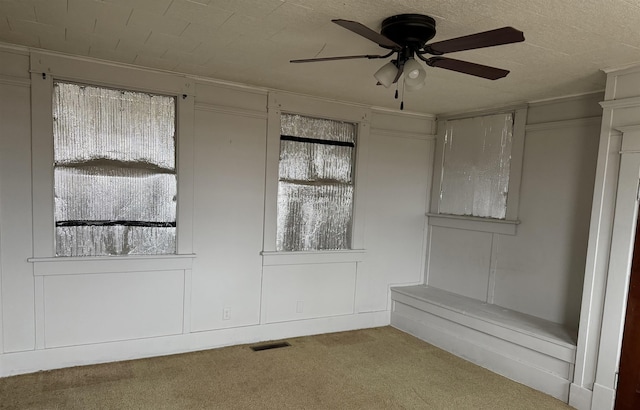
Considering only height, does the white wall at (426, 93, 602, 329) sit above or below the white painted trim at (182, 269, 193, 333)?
above

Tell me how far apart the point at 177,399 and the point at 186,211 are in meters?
1.47

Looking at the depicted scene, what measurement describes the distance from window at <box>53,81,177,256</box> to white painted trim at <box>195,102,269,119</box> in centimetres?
24

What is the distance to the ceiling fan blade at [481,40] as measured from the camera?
1636mm

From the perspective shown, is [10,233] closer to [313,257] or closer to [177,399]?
[177,399]

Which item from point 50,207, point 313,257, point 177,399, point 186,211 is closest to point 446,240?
point 313,257

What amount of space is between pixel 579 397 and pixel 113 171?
3924mm

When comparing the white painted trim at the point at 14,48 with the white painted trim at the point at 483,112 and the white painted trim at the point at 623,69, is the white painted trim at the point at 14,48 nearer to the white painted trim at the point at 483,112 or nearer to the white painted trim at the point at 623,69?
the white painted trim at the point at 483,112

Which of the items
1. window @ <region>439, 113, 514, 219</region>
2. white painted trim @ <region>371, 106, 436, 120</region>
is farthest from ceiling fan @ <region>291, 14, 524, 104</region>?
white painted trim @ <region>371, 106, 436, 120</region>

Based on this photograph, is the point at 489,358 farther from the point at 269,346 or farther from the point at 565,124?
the point at 565,124

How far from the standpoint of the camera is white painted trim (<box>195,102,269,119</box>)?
11.5 ft

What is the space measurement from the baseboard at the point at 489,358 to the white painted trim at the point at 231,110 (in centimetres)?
263

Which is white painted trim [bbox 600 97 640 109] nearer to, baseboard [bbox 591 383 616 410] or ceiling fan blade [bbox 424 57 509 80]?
ceiling fan blade [bbox 424 57 509 80]

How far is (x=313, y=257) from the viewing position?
4117 millimetres

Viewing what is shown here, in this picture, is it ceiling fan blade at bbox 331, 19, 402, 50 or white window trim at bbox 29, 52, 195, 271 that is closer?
ceiling fan blade at bbox 331, 19, 402, 50
